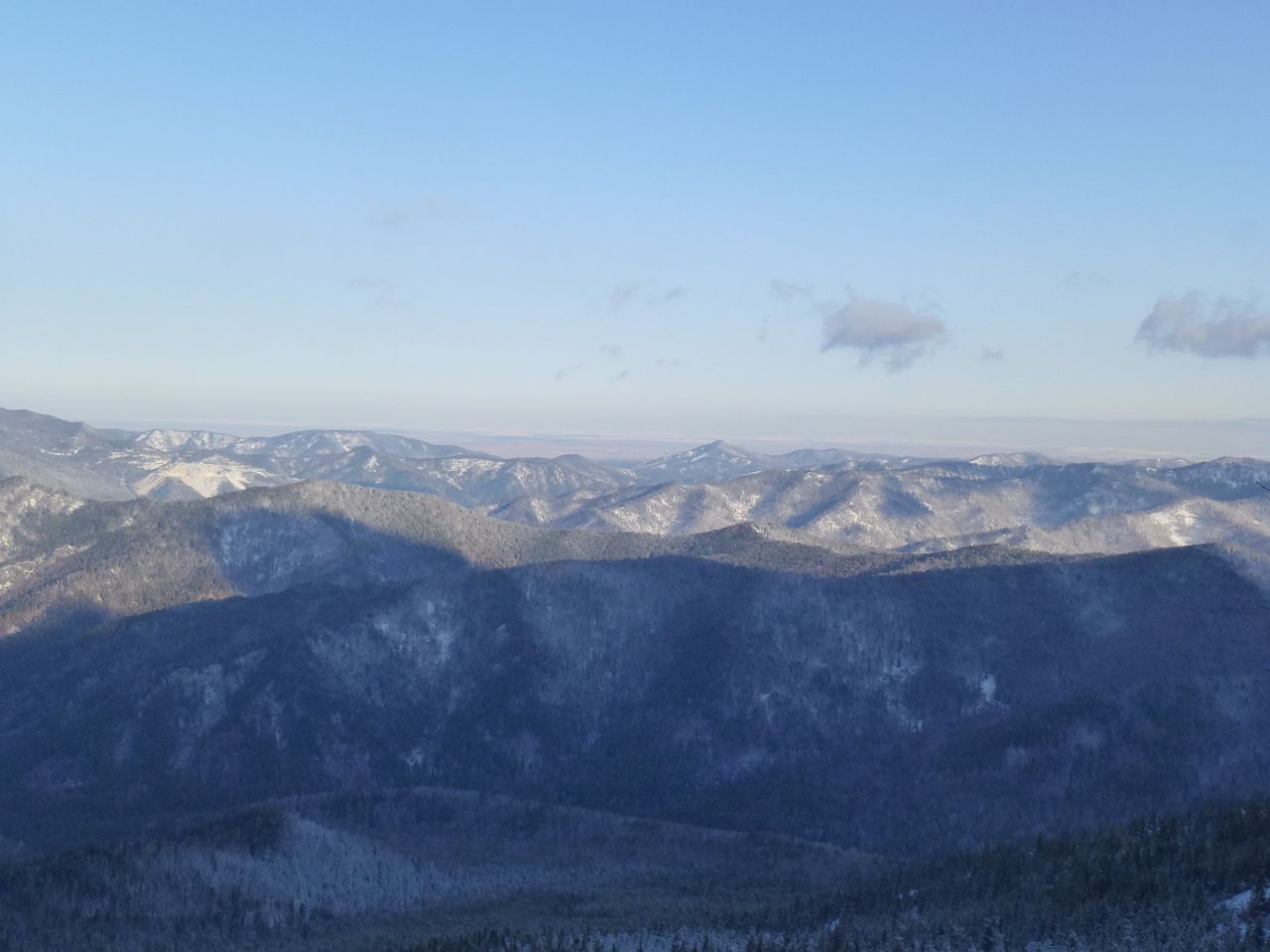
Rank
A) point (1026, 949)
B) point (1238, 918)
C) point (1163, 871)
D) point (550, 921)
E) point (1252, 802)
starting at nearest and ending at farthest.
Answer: point (1238, 918) < point (1026, 949) < point (1163, 871) < point (1252, 802) < point (550, 921)

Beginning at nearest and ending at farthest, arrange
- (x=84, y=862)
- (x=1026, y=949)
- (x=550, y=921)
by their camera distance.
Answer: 1. (x=1026, y=949)
2. (x=550, y=921)
3. (x=84, y=862)

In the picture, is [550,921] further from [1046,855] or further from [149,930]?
[1046,855]

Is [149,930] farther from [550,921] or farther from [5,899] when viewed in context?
[550,921]

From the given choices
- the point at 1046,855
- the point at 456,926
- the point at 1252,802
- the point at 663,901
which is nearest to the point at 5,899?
the point at 456,926

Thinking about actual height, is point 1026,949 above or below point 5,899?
above

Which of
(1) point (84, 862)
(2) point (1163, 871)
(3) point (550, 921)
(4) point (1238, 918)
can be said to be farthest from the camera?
(1) point (84, 862)

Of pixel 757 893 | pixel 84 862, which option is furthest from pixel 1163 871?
pixel 84 862

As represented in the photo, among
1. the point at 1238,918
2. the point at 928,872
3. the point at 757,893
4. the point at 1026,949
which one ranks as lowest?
the point at 757,893

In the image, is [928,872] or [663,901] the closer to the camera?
[928,872]

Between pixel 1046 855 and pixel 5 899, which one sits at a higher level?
pixel 1046 855
